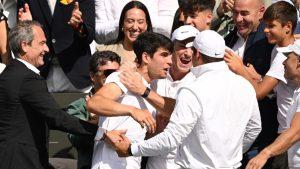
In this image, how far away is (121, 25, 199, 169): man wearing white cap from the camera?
6.87m

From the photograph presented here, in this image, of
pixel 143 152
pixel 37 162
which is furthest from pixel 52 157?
pixel 143 152

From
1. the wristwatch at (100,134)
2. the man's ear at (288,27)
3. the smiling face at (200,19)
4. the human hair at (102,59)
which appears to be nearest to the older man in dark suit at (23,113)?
the wristwatch at (100,134)

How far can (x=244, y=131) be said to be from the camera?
20.9 ft

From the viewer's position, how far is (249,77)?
7320 mm

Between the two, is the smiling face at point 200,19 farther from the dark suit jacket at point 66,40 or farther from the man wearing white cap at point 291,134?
the dark suit jacket at point 66,40

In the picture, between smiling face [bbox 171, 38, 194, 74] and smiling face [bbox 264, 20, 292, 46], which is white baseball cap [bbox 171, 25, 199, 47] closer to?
smiling face [bbox 171, 38, 194, 74]

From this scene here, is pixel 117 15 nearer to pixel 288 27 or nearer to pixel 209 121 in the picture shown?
pixel 288 27

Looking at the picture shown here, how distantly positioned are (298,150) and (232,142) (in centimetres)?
90

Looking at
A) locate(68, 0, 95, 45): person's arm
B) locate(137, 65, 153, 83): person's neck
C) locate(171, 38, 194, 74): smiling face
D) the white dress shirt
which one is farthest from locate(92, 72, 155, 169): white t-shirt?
locate(68, 0, 95, 45): person's arm

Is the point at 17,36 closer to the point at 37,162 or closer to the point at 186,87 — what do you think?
the point at 37,162

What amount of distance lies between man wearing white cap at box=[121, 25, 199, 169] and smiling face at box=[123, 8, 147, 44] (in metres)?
1.05

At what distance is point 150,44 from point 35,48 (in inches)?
38.3

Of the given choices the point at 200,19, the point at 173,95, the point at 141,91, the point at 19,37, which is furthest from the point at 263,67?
the point at 19,37

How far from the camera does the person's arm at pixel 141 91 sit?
21.5ft
